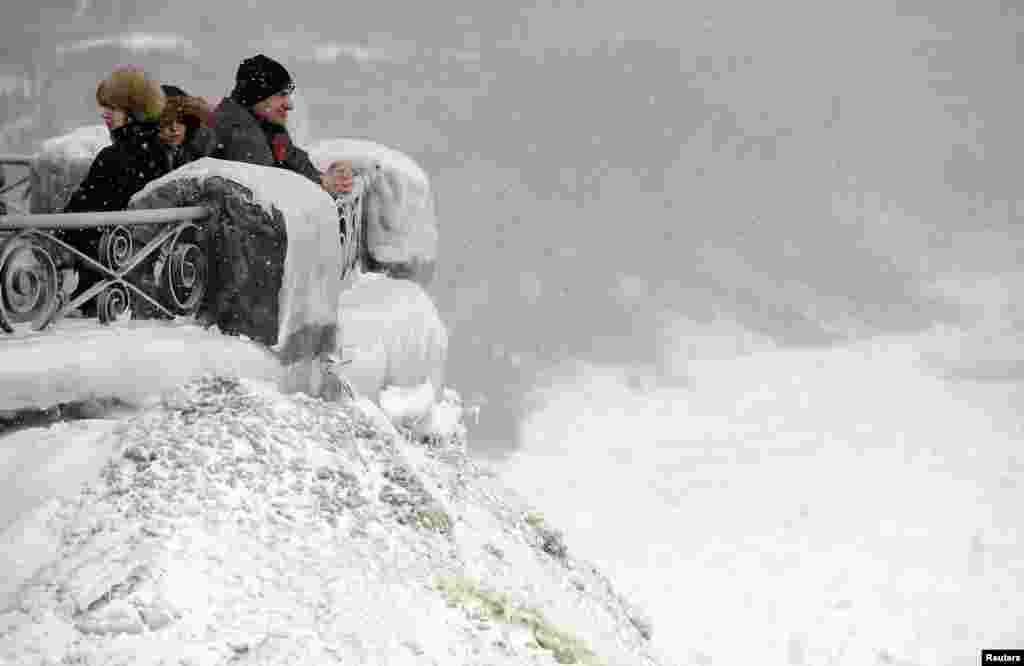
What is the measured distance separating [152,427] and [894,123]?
6087cm

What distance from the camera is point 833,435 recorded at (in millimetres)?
27562

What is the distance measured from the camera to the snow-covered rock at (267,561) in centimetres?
257

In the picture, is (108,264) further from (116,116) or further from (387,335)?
(387,335)

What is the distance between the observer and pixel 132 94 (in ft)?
15.1

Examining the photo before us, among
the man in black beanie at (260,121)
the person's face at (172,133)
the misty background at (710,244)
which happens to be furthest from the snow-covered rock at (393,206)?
the misty background at (710,244)

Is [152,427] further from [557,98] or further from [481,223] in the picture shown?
[557,98]

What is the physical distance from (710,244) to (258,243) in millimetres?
38776

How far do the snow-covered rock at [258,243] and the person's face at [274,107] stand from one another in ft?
3.34

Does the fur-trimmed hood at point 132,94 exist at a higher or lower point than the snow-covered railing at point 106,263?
higher

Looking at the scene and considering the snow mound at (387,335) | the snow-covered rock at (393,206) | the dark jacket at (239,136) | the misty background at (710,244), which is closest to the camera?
the dark jacket at (239,136)

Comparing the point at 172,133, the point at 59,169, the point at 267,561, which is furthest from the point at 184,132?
the point at 267,561

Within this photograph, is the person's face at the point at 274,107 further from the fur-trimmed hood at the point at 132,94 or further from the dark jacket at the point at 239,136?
the fur-trimmed hood at the point at 132,94

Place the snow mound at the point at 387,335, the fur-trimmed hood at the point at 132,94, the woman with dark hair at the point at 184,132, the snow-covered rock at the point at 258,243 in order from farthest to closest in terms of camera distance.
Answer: the snow mound at the point at 387,335 → the woman with dark hair at the point at 184,132 → the fur-trimmed hood at the point at 132,94 → the snow-covered rock at the point at 258,243

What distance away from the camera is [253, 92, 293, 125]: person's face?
4.95 meters
